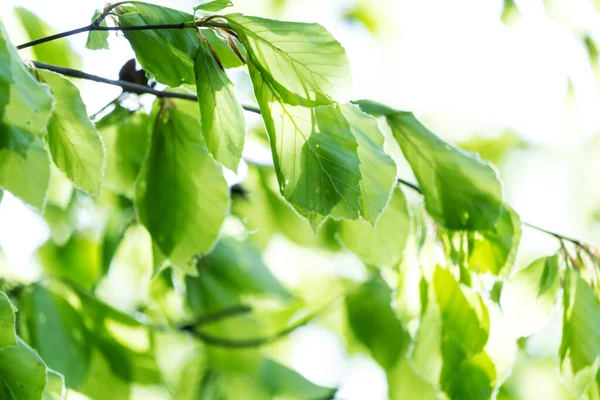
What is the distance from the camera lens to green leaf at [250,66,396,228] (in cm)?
46

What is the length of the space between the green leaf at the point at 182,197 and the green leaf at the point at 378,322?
0.39m

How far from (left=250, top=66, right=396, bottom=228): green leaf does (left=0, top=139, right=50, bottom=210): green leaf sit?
0.14 metres

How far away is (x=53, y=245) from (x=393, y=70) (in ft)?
2.46

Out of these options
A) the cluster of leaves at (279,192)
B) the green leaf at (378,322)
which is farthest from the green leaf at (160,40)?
the green leaf at (378,322)

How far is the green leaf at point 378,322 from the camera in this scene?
96 centimetres

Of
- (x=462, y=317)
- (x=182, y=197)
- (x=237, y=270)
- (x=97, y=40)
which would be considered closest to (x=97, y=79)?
(x=97, y=40)

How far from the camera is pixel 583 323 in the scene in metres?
0.60

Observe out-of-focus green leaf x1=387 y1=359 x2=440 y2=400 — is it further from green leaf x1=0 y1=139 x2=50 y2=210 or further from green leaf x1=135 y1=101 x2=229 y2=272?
green leaf x1=0 y1=139 x2=50 y2=210

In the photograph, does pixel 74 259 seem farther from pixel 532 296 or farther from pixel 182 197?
pixel 532 296

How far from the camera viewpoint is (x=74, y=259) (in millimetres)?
1369

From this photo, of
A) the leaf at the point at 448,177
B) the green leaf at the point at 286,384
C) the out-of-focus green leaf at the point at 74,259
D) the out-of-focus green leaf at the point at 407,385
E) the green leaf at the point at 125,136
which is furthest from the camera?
the out-of-focus green leaf at the point at 74,259

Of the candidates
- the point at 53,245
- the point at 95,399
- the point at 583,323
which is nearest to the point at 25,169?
the point at 583,323

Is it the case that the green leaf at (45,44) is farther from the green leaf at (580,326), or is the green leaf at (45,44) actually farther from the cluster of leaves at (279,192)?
the green leaf at (580,326)

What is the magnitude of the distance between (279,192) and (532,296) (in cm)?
24
